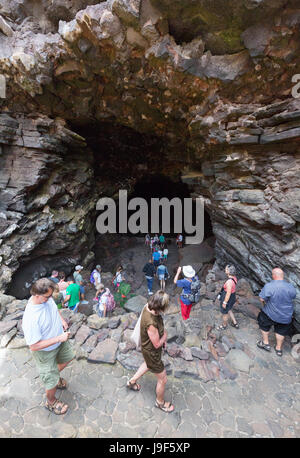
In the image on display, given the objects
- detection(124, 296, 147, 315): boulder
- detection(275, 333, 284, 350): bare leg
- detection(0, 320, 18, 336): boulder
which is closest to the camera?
detection(275, 333, 284, 350): bare leg

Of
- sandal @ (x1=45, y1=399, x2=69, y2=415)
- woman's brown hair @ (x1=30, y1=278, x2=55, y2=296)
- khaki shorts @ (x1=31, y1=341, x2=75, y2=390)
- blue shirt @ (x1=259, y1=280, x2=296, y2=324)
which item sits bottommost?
sandal @ (x1=45, y1=399, x2=69, y2=415)

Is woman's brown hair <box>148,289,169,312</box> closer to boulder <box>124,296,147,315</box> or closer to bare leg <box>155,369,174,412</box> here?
bare leg <box>155,369,174,412</box>

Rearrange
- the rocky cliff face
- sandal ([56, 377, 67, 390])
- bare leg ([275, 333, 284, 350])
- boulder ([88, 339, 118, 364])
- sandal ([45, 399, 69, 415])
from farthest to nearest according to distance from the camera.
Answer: the rocky cliff face
bare leg ([275, 333, 284, 350])
boulder ([88, 339, 118, 364])
sandal ([56, 377, 67, 390])
sandal ([45, 399, 69, 415])

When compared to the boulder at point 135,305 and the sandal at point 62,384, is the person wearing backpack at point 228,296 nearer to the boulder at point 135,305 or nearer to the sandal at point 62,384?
the boulder at point 135,305

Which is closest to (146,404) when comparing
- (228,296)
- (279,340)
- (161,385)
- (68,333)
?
(161,385)

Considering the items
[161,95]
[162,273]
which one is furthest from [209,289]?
[161,95]

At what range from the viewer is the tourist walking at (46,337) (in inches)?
90.7

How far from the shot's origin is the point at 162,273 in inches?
309

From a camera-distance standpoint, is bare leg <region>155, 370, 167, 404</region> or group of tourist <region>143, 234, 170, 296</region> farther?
group of tourist <region>143, 234, 170, 296</region>

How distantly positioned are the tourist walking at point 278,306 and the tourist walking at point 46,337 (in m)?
3.91

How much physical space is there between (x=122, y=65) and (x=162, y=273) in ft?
24.8

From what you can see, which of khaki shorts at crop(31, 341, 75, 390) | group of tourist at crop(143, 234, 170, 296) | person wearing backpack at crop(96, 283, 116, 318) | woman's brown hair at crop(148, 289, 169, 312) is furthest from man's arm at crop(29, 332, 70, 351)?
group of tourist at crop(143, 234, 170, 296)

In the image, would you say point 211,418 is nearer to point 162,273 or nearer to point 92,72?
point 162,273

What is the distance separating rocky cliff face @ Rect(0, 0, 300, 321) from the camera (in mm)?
4816
